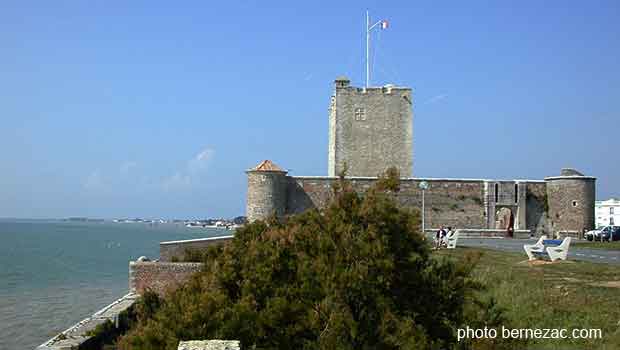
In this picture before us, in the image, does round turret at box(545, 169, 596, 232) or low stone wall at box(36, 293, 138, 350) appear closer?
low stone wall at box(36, 293, 138, 350)

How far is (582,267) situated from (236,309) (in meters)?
10.5

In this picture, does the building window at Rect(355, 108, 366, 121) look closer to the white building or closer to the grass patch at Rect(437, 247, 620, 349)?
the grass patch at Rect(437, 247, 620, 349)

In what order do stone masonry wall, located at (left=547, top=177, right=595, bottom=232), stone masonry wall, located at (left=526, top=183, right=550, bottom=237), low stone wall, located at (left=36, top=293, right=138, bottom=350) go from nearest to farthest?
low stone wall, located at (left=36, top=293, right=138, bottom=350) → stone masonry wall, located at (left=547, top=177, right=595, bottom=232) → stone masonry wall, located at (left=526, top=183, right=550, bottom=237)

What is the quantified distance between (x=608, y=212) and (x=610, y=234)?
232ft

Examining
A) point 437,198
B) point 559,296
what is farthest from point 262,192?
point 559,296

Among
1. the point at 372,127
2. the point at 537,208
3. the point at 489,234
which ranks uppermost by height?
the point at 372,127

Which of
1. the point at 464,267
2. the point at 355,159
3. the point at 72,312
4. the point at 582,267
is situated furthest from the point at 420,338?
the point at 355,159

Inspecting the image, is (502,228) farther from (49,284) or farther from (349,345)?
(349,345)

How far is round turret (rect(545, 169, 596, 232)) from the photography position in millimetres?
31094

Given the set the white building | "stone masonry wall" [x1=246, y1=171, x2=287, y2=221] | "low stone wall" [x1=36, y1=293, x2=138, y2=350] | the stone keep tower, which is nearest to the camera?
"low stone wall" [x1=36, y1=293, x2=138, y2=350]

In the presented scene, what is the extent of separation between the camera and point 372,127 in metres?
33.2

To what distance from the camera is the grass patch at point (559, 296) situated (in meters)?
8.45

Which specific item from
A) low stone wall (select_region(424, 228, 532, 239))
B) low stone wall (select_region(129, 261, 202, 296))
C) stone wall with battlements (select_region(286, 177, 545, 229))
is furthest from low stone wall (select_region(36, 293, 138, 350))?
low stone wall (select_region(424, 228, 532, 239))

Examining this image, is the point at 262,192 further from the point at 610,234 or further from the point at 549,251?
the point at 549,251
